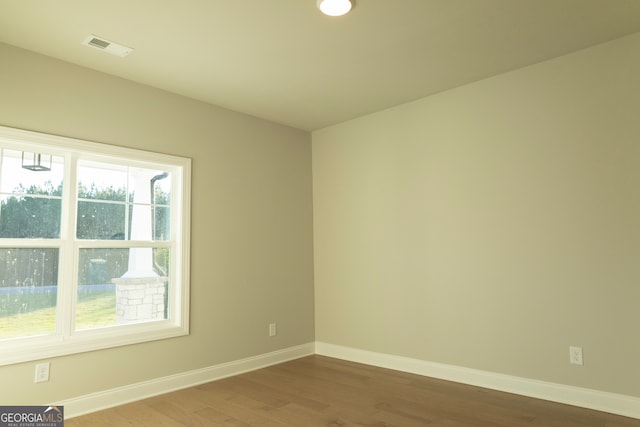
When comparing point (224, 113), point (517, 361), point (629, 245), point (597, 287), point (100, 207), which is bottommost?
point (517, 361)

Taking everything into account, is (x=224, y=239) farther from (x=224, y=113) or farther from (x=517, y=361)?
(x=517, y=361)

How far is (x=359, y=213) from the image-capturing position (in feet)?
14.8

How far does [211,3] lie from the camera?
8.07 ft

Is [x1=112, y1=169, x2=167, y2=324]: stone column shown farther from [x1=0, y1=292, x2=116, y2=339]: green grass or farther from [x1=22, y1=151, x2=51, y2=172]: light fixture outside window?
[x1=22, y1=151, x2=51, y2=172]: light fixture outside window

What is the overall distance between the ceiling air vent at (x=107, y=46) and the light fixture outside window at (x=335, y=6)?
58.7 inches

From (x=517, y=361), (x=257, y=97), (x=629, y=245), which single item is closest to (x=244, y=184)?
(x=257, y=97)

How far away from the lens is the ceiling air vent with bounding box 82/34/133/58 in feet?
9.26

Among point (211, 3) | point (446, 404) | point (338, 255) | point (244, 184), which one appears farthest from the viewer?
point (338, 255)

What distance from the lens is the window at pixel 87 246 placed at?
2902mm

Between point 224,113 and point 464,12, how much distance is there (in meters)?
2.48

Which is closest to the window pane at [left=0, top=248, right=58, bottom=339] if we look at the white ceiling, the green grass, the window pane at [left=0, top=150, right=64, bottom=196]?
the green grass

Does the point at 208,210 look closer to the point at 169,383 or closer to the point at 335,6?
the point at 169,383

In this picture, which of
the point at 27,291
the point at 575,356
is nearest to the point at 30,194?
the point at 27,291

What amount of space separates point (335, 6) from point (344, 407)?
2.79m
